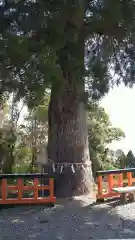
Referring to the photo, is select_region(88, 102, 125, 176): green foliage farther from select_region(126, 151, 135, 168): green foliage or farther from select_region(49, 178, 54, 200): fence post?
select_region(49, 178, 54, 200): fence post

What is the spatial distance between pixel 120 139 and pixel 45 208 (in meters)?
14.4

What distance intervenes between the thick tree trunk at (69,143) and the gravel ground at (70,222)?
81 cm

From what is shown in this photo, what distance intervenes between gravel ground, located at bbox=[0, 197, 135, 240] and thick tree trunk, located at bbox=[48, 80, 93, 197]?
2.67 ft

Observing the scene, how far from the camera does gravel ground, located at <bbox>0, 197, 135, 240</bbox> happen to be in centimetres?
516

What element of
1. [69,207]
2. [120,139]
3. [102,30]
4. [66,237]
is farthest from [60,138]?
[120,139]

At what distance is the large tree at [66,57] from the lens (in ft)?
19.2

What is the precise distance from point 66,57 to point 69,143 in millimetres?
2606

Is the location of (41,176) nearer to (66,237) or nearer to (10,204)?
(10,204)

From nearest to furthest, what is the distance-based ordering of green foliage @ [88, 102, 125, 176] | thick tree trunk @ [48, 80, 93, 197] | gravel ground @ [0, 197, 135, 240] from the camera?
gravel ground @ [0, 197, 135, 240]
thick tree trunk @ [48, 80, 93, 197]
green foliage @ [88, 102, 125, 176]

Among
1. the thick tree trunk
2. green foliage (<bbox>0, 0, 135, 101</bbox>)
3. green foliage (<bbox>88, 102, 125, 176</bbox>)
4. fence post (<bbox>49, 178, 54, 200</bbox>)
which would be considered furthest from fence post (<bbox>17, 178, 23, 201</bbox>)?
green foliage (<bbox>88, 102, 125, 176</bbox>)

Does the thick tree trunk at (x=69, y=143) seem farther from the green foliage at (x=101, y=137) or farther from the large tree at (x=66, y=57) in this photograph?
the green foliage at (x=101, y=137)

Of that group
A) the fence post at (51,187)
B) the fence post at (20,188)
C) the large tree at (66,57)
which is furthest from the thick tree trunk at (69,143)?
the fence post at (20,188)

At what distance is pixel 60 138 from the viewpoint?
8.89 m

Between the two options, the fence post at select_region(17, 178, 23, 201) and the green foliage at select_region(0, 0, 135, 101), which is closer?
the green foliage at select_region(0, 0, 135, 101)
